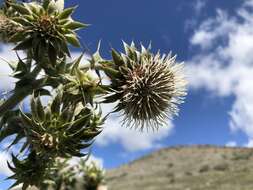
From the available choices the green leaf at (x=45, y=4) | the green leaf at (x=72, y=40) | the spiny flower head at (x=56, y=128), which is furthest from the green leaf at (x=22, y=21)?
the spiny flower head at (x=56, y=128)

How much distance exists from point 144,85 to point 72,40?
103cm

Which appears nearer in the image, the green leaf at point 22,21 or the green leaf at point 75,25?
the green leaf at point 22,21

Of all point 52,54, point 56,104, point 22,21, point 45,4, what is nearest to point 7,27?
point 22,21

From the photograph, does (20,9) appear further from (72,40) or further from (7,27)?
(72,40)

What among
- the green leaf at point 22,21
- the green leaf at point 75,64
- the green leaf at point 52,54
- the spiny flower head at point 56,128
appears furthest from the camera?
the green leaf at point 75,64

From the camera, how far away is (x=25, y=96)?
534cm

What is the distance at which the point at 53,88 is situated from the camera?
211 inches

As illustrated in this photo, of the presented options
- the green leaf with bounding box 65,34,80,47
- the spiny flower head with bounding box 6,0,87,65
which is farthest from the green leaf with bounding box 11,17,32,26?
the green leaf with bounding box 65,34,80,47

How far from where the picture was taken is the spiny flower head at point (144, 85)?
5.75 metres

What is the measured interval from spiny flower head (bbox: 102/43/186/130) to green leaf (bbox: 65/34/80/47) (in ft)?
1.52

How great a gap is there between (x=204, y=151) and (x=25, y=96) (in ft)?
299

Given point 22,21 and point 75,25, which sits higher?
point 75,25

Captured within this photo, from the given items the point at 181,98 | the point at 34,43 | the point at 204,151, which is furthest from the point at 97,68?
the point at 204,151

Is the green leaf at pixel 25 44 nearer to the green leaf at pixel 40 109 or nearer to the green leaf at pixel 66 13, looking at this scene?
the green leaf at pixel 66 13
